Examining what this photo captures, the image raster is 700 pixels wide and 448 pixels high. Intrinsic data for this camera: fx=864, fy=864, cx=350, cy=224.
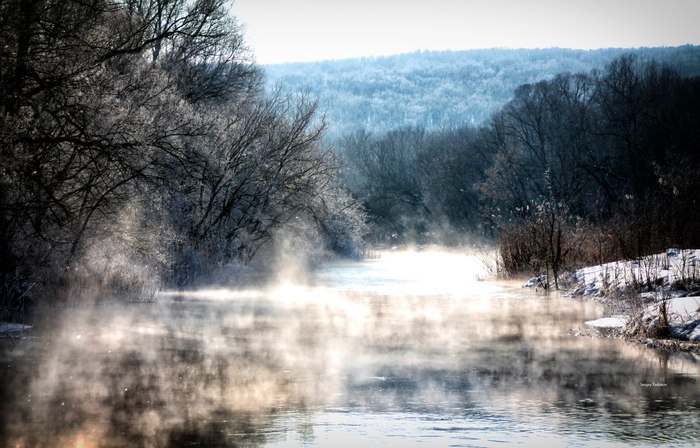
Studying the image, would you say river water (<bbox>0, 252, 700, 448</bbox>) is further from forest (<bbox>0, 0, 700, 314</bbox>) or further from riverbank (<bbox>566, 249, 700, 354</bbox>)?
forest (<bbox>0, 0, 700, 314</bbox>)

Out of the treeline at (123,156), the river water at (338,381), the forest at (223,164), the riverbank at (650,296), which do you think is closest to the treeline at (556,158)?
the forest at (223,164)

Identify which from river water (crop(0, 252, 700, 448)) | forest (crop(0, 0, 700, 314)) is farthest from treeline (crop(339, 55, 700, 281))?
river water (crop(0, 252, 700, 448))

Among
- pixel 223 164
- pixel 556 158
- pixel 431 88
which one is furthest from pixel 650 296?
pixel 431 88

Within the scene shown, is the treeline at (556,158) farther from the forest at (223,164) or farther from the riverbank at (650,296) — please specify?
the riverbank at (650,296)

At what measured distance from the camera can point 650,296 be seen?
1470 cm

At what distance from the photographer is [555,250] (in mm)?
22125

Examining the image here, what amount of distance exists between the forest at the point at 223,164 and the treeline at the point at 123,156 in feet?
0.17

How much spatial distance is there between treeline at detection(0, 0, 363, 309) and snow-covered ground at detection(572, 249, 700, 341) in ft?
27.1

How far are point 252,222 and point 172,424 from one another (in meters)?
21.7

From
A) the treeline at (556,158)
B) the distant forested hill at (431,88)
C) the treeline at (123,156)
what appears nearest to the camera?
the treeline at (123,156)

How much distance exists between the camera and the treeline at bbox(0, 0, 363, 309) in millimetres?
14219

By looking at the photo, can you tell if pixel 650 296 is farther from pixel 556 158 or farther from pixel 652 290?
pixel 556 158

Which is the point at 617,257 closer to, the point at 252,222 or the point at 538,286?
the point at 538,286

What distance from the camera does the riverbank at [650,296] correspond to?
12.1 m
